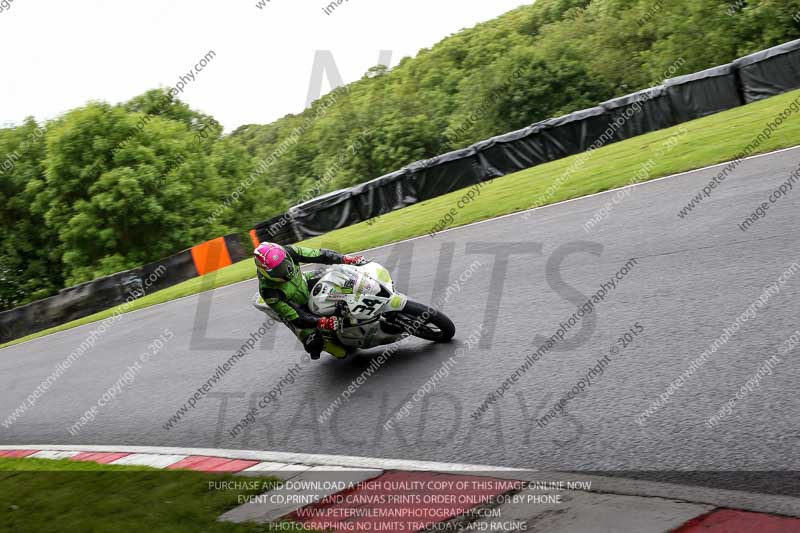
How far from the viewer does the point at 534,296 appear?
8961mm

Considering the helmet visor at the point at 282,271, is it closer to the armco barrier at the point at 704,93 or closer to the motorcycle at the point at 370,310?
the motorcycle at the point at 370,310

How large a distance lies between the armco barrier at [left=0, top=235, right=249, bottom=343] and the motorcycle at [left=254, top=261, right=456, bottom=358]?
16.0 m

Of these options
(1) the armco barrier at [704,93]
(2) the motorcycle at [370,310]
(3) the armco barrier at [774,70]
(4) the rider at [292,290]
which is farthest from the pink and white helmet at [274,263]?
(3) the armco barrier at [774,70]

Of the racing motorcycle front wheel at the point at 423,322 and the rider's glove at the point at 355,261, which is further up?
the rider's glove at the point at 355,261

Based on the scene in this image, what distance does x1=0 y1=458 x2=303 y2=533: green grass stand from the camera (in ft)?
17.3

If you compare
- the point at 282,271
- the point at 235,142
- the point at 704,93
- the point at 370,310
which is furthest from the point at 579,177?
the point at 235,142

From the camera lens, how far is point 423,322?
8133 millimetres

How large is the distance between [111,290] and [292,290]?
53.2 feet

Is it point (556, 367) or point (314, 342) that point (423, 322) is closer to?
point (314, 342)

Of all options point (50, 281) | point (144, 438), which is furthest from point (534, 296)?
point (50, 281)

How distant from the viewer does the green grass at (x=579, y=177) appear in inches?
565

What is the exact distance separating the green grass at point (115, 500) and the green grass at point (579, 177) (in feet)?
27.9

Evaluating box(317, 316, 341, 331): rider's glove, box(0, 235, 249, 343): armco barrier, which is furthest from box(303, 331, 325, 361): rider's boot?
box(0, 235, 249, 343): armco barrier

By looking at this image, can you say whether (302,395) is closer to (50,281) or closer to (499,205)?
(499,205)
